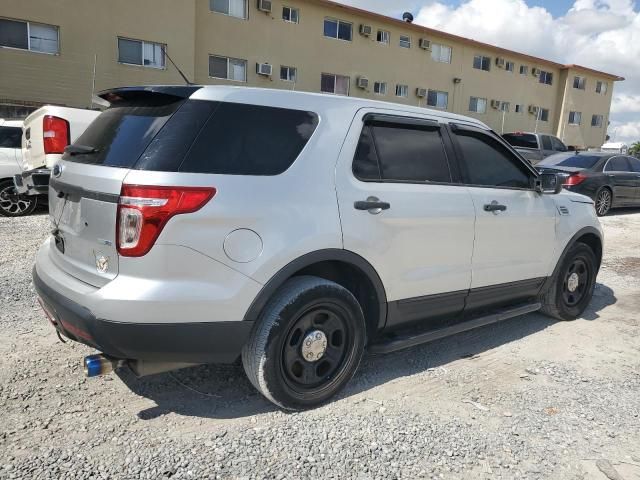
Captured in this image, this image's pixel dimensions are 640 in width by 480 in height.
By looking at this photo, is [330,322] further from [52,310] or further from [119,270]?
[52,310]

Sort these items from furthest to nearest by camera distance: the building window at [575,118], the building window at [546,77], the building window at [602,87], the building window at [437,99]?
the building window at [602,87]
the building window at [575,118]
the building window at [546,77]
the building window at [437,99]

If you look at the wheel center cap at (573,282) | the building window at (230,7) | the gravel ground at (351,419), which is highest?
the building window at (230,7)

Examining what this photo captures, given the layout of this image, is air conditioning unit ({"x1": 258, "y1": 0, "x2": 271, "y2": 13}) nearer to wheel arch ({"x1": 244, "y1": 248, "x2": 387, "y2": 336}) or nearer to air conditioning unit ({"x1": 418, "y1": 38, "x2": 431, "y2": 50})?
air conditioning unit ({"x1": 418, "y1": 38, "x2": 431, "y2": 50})

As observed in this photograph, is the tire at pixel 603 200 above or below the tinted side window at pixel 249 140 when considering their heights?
below

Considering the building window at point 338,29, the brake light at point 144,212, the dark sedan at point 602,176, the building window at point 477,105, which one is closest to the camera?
the brake light at point 144,212

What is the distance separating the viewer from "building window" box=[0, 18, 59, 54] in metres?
16.0

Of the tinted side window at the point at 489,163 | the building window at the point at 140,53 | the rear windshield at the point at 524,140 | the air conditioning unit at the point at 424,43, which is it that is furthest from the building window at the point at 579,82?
the tinted side window at the point at 489,163

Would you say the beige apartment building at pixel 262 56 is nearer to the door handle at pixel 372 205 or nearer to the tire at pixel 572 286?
the tire at pixel 572 286

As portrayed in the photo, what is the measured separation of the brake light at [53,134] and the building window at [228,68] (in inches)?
505

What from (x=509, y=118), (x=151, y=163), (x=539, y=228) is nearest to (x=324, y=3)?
(x=509, y=118)

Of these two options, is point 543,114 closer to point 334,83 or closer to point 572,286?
point 334,83

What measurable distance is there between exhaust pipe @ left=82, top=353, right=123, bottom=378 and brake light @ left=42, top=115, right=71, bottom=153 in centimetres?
605

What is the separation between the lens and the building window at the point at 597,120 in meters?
36.8

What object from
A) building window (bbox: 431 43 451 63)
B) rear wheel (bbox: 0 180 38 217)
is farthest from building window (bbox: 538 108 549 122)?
rear wheel (bbox: 0 180 38 217)
